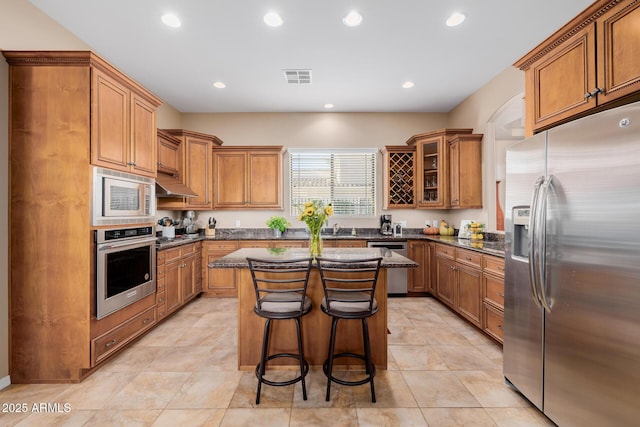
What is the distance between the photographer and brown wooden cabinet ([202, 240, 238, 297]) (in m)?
4.56

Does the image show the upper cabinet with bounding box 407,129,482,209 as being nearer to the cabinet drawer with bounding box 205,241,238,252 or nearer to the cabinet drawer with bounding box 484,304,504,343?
the cabinet drawer with bounding box 484,304,504,343

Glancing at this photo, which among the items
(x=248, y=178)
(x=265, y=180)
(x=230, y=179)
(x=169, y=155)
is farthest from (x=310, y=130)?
(x=169, y=155)

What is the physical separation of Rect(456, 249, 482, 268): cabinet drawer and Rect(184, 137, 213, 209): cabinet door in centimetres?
383

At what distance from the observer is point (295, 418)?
6.11 ft

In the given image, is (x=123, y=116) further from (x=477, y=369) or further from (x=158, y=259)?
(x=477, y=369)

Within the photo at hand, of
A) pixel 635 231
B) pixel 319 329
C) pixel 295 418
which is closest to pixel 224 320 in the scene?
pixel 319 329

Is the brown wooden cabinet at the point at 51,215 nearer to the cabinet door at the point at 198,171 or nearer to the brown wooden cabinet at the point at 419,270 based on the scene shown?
the cabinet door at the point at 198,171

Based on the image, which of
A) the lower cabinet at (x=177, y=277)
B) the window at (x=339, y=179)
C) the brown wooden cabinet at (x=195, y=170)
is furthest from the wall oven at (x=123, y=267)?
the window at (x=339, y=179)

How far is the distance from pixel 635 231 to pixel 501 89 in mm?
3133

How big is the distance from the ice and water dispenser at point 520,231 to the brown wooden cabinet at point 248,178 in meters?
3.56

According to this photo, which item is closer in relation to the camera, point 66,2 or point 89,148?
point 89,148

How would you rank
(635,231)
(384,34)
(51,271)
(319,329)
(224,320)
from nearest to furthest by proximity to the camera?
(635,231), (51,271), (319,329), (384,34), (224,320)

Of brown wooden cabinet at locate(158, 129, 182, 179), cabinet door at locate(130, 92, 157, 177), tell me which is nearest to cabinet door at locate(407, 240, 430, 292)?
cabinet door at locate(130, 92, 157, 177)

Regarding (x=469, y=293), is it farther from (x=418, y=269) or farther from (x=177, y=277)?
(x=177, y=277)
